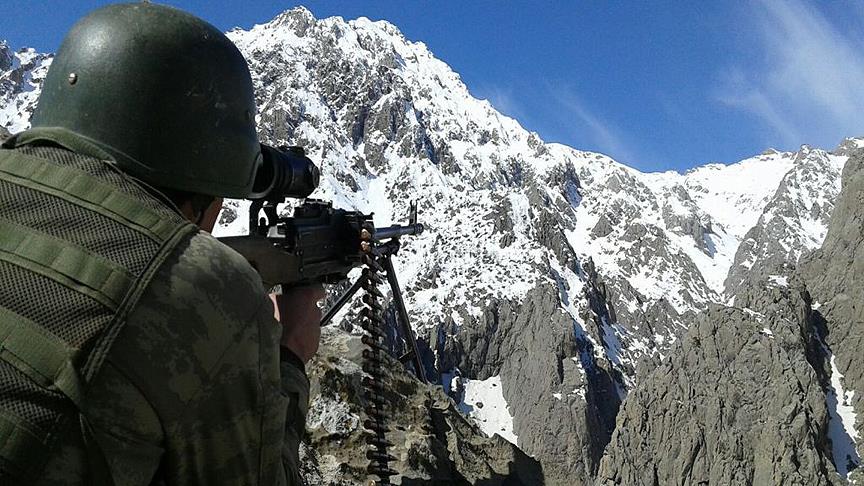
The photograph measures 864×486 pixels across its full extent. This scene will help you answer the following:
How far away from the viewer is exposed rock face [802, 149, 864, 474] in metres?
70.9

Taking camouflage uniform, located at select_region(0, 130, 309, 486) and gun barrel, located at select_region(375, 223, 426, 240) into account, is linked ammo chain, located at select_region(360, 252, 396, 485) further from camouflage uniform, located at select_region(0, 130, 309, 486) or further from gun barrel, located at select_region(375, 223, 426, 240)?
camouflage uniform, located at select_region(0, 130, 309, 486)

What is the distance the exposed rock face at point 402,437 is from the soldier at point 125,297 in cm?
636

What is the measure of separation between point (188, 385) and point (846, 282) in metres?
89.9

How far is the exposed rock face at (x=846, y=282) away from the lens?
70938mm

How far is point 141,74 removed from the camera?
2.45 m

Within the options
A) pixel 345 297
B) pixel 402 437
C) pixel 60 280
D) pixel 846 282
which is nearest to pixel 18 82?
pixel 846 282

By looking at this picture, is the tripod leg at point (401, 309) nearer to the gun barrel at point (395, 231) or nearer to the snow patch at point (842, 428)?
the gun barrel at point (395, 231)

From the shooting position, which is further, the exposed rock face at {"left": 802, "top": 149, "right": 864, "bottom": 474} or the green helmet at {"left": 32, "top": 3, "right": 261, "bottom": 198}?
the exposed rock face at {"left": 802, "top": 149, "right": 864, "bottom": 474}

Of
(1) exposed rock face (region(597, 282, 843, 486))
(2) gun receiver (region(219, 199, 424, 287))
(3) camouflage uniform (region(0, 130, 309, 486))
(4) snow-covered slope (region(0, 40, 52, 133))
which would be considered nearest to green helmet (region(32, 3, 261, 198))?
(3) camouflage uniform (region(0, 130, 309, 486))

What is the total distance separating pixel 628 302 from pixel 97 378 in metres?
191

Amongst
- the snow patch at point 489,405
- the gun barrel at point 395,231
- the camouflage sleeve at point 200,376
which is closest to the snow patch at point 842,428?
the gun barrel at point 395,231

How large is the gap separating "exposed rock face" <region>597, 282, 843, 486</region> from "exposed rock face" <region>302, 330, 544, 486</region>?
170ft

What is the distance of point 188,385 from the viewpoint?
6.43 ft

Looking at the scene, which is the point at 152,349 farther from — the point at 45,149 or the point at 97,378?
the point at 45,149
